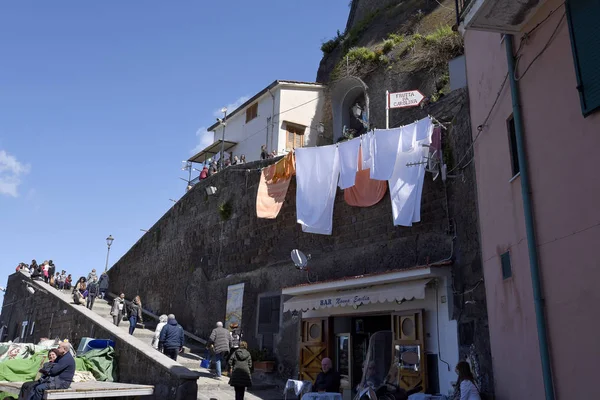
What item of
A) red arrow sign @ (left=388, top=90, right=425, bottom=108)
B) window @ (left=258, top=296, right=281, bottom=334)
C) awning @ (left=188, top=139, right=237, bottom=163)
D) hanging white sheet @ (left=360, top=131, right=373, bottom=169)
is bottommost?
window @ (left=258, top=296, right=281, bottom=334)

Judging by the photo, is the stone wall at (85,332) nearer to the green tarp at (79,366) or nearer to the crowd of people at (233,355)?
the green tarp at (79,366)

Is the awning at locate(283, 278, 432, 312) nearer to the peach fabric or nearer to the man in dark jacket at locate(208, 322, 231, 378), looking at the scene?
the man in dark jacket at locate(208, 322, 231, 378)

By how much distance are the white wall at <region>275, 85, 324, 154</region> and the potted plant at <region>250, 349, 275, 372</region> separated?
1143 cm

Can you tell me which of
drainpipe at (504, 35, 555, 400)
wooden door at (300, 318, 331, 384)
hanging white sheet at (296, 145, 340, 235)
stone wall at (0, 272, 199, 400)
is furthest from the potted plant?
drainpipe at (504, 35, 555, 400)

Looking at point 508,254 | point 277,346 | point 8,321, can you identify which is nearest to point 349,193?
point 277,346

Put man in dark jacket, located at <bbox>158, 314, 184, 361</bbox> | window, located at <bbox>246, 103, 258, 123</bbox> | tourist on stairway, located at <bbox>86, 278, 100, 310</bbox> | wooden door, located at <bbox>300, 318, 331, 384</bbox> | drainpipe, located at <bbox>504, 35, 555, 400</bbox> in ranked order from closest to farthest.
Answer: drainpipe, located at <bbox>504, 35, 555, 400</bbox>, wooden door, located at <bbox>300, 318, 331, 384</bbox>, man in dark jacket, located at <bbox>158, 314, 184, 361</bbox>, tourist on stairway, located at <bbox>86, 278, 100, 310</bbox>, window, located at <bbox>246, 103, 258, 123</bbox>

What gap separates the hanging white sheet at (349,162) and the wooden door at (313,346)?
3.11 meters

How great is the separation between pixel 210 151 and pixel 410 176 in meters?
18.3

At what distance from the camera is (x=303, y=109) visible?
23484 mm

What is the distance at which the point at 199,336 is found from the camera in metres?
15.9

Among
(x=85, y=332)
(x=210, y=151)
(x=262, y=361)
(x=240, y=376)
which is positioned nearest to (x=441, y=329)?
(x=240, y=376)

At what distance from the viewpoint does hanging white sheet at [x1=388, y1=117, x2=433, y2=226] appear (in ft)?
33.8

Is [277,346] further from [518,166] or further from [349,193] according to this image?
[518,166]

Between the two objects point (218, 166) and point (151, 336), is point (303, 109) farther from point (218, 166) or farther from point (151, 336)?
point (151, 336)
